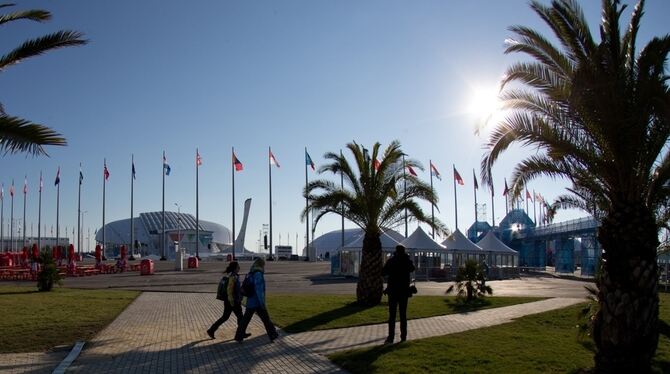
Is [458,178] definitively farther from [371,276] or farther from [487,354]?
[487,354]

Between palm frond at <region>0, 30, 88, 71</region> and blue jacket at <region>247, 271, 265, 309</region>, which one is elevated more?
palm frond at <region>0, 30, 88, 71</region>

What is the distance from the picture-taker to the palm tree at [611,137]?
742 centimetres

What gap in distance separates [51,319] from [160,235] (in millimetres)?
118625

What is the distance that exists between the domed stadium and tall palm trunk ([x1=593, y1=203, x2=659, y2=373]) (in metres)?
115

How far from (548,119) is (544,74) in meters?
0.71

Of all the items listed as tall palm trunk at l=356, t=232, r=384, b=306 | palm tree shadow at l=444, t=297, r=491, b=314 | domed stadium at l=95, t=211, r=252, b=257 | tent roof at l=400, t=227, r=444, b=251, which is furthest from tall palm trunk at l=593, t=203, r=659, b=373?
domed stadium at l=95, t=211, r=252, b=257

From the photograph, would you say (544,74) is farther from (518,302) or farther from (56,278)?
(56,278)

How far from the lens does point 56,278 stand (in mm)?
24594

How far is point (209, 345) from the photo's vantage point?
1049cm

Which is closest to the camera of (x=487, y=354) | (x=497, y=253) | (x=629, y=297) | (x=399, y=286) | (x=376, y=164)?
(x=629, y=297)

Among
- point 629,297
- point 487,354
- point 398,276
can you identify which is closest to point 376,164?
point 398,276

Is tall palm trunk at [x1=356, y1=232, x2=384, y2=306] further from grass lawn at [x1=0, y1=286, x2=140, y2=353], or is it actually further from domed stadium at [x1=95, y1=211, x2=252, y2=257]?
domed stadium at [x1=95, y1=211, x2=252, y2=257]

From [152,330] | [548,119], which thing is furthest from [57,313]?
[548,119]

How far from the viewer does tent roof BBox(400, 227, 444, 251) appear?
3738cm
